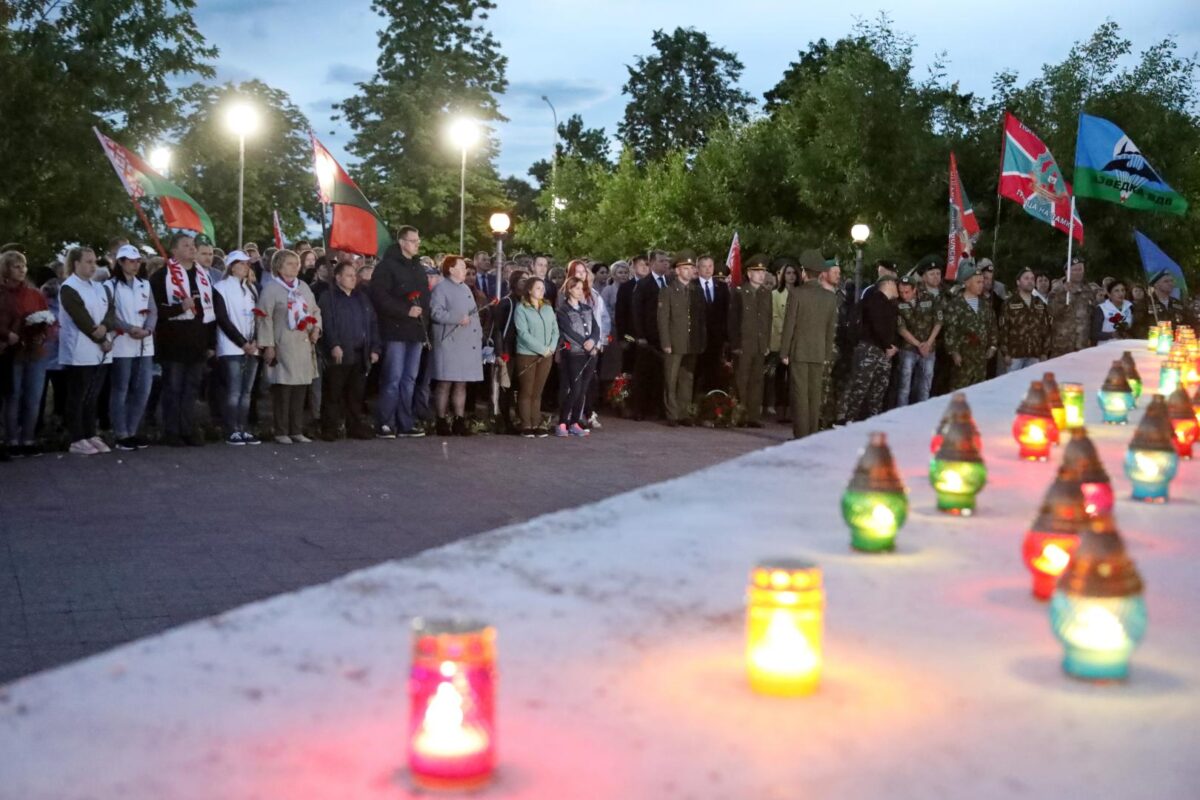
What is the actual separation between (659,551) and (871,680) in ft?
3.42

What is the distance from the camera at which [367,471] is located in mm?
12492

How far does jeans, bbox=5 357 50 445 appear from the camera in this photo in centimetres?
1238

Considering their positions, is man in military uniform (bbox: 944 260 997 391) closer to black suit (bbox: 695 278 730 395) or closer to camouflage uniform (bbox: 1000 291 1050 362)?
camouflage uniform (bbox: 1000 291 1050 362)

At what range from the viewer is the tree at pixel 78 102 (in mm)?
29641

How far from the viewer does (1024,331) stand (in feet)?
58.4

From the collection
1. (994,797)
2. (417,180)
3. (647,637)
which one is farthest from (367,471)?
(417,180)

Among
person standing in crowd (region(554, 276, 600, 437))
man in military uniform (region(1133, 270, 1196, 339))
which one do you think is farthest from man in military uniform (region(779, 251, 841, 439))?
man in military uniform (region(1133, 270, 1196, 339))

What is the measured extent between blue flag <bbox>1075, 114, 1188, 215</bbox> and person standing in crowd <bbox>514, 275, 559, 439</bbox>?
27.9 ft

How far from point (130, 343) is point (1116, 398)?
30.5 feet

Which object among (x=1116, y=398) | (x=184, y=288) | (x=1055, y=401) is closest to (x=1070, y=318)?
(x=184, y=288)

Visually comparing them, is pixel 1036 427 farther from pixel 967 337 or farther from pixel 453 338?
pixel 967 337

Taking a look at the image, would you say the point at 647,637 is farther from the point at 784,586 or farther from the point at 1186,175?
the point at 1186,175

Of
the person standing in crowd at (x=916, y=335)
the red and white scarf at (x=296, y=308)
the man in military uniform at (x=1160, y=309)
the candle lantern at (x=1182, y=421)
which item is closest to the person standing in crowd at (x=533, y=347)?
the red and white scarf at (x=296, y=308)

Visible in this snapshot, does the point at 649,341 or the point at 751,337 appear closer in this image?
the point at 751,337
